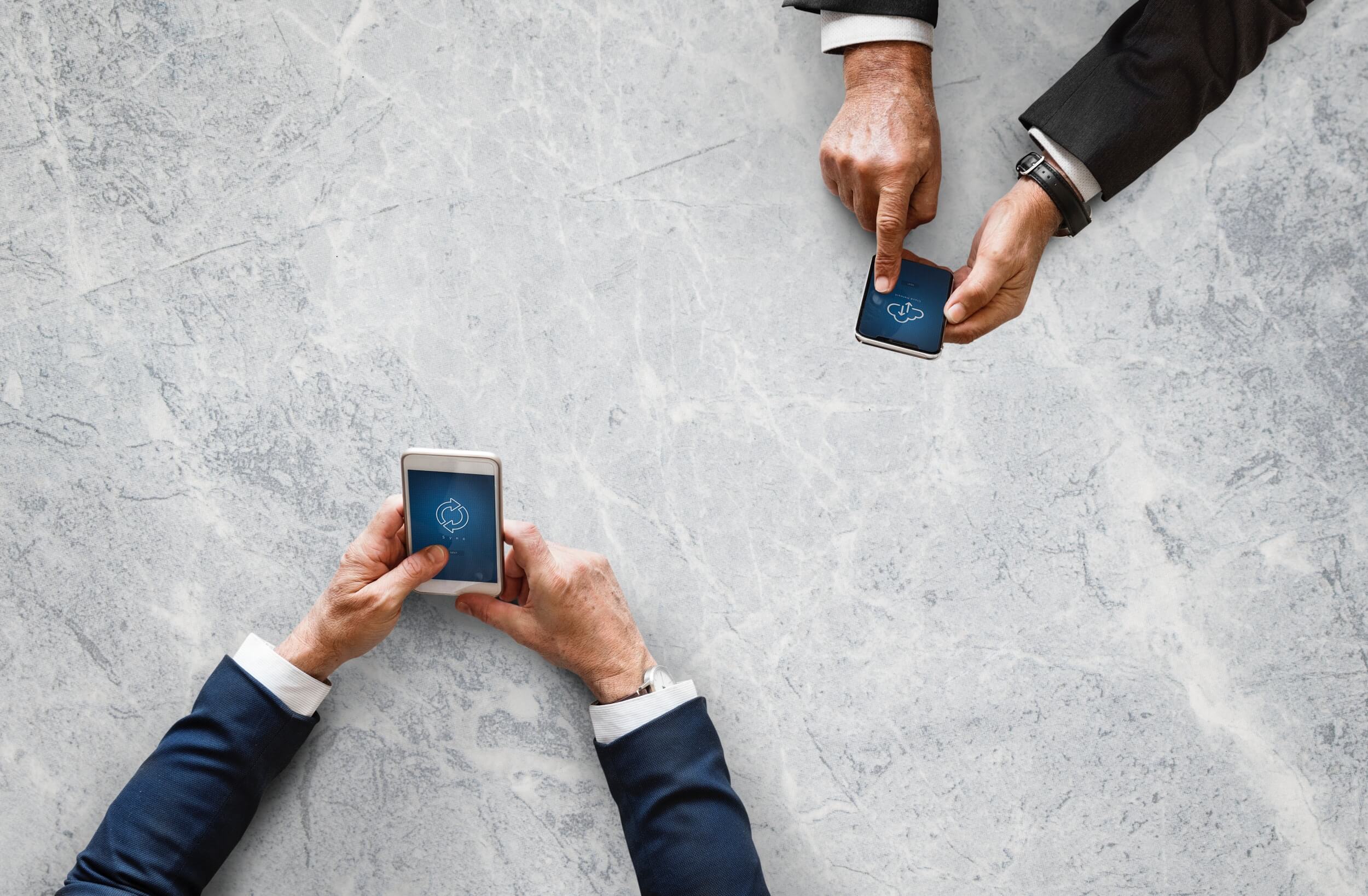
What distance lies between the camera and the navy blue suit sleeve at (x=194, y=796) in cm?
104

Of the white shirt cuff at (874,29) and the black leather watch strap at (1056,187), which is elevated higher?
the white shirt cuff at (874,29)

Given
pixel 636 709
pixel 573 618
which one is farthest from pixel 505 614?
pixel 636 709

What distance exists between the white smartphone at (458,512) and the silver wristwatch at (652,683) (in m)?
0.21

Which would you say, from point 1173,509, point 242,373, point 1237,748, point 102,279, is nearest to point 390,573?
point 242,373

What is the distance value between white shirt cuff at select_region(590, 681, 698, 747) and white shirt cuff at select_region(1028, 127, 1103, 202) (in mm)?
767

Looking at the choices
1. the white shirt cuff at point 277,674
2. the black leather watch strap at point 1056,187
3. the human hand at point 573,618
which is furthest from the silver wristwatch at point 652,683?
the black leather watch strap at point 1056,187

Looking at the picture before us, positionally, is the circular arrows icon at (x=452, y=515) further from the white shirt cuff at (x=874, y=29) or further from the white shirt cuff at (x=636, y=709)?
the white shirt cuff at (x=874, y=29)

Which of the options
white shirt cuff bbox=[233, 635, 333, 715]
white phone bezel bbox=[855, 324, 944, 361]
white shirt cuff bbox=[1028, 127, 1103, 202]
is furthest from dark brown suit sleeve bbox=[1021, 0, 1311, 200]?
white shirt cuff bbox=[233, 635, 333, 715]

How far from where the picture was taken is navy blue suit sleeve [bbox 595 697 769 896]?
1.04 meters

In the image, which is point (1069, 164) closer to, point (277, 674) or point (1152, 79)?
point (1152, 79)

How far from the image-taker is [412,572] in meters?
1.05

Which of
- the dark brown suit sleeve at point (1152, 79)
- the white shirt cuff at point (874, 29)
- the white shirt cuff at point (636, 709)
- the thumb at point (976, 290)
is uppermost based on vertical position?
the white shirt cuff at point (874, 29)

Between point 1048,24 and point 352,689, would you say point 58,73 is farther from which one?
point 1048,24

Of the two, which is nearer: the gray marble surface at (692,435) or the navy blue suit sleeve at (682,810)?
the navy blue suit sleeve at (682,810)
